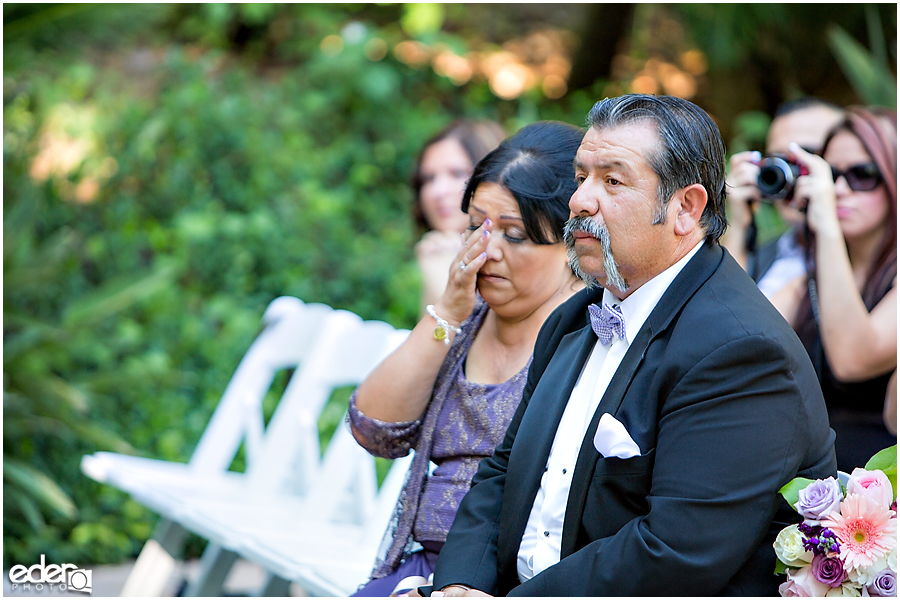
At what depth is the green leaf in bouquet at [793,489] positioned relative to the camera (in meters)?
1.43

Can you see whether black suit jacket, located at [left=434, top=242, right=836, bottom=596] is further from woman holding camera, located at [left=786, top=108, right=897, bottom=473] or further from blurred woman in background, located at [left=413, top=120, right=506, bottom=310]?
blurred woman in background, located at [left=413, top=120, right=506, bottom=310]

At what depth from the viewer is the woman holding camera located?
2.48 meters

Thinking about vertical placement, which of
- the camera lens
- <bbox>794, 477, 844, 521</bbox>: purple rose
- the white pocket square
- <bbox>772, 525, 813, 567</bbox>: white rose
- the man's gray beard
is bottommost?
<bbox>772, 525, 813, 567</bbox>: white rose

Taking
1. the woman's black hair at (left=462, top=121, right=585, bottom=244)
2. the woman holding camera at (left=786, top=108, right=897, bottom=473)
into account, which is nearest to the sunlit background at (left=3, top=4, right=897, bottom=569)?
the woman holding camera at (left=786, top=108, right=897, bottom=473)

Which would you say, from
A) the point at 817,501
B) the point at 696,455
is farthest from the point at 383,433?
the point at 817,501

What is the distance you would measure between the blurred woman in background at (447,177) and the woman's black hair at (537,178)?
133 cm

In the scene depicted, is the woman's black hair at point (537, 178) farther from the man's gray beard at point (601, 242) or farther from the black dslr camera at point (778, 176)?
the black dslr camera at point (778, 176)

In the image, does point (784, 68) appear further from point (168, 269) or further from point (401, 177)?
point (168, 269)

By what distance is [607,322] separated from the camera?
168 cm

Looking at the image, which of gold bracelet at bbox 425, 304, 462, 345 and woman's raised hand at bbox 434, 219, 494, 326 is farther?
gold bracelet at bbox 425, 304, 462, 345

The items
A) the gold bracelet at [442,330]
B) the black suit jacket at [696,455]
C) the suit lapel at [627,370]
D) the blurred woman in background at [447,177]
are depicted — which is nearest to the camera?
the black suit jacket at [696,455]

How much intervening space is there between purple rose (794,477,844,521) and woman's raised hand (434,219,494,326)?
890 millimetres

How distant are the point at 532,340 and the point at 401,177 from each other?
4.73 m

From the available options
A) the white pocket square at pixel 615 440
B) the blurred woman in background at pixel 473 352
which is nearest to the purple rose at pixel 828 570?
the white pocket square at pixel 615 440
